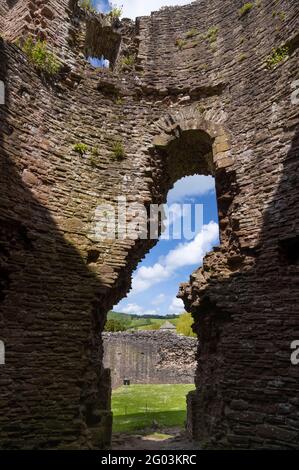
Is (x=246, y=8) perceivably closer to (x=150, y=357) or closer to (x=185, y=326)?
(x=150, y=357)

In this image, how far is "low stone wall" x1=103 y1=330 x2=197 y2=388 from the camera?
28.3m

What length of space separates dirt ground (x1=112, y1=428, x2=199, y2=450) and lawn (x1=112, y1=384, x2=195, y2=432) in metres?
0.93

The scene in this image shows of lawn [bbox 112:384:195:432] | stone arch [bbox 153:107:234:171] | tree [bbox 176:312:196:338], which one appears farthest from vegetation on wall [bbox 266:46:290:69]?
tree [bbox 176:312:196:338]

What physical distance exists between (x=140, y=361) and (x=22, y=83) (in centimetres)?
2381

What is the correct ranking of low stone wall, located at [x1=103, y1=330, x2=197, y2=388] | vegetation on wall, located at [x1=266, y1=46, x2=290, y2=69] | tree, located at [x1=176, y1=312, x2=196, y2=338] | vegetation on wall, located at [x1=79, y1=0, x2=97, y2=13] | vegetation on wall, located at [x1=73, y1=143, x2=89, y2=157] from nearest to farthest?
vegetation on wall, located at [x1=266, y1=46, x2=290, y2=69], vegetation on wall, located at [x1=73, y1=143, x2=89, y2=157], vegetation on wall, located at [x1=79, y1=0, x2=97, y2=13], low stone wall, located at [x1=103, y1=330, x2=197, y2=388], tree, located at [x1=176, y1=312, x2=196, y2=338]

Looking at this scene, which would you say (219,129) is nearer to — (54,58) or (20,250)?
(54,58)

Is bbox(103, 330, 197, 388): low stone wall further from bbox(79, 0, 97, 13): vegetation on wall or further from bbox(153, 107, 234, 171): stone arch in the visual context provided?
bbox(79, 0, 97, 13): vegetation on wall

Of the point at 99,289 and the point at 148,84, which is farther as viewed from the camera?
the point at 148,84

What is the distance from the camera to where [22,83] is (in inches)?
359

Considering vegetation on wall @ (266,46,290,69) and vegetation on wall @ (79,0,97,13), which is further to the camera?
vegetation on wall @ (79,0,97,13)

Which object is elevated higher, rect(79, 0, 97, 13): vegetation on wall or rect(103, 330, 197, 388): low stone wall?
rect(79, 0, 97, 13): vegetation on wall

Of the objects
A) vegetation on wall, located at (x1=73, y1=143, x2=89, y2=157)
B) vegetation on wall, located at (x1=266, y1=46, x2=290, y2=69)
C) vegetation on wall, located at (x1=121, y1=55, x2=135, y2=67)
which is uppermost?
vegetation on wall, located at (x1=121, y1=55, x2=135, y2=67)
